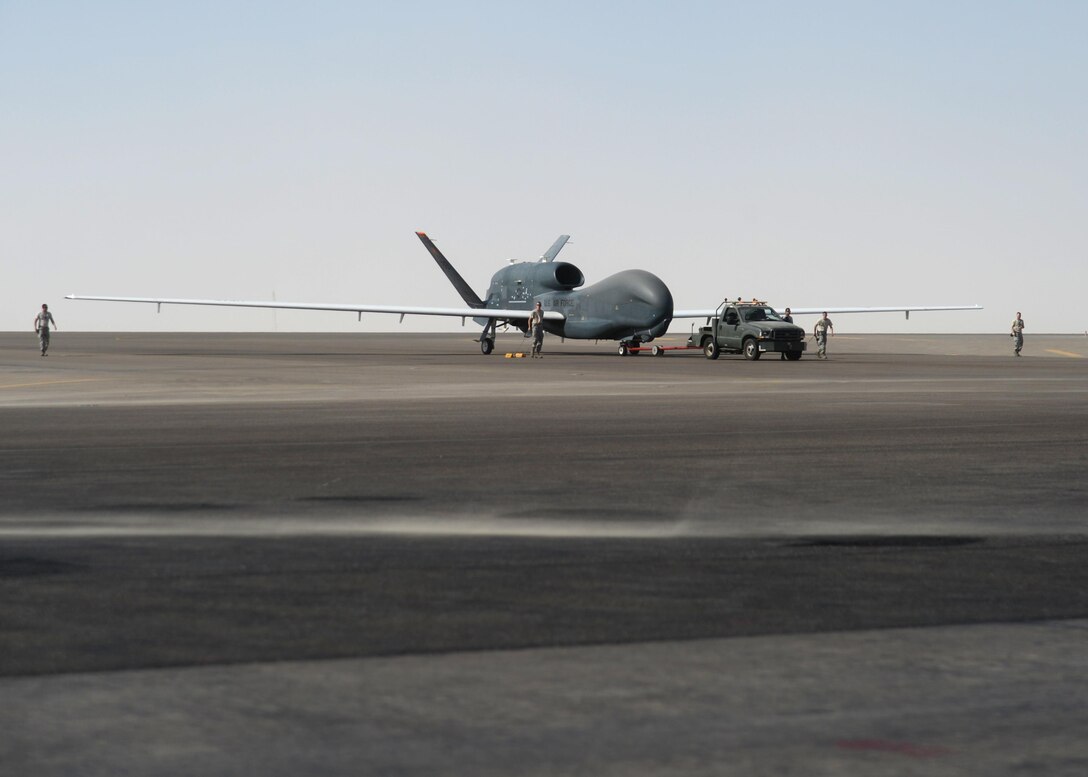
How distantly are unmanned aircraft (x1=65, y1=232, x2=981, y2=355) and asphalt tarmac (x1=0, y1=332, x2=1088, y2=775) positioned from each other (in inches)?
1678

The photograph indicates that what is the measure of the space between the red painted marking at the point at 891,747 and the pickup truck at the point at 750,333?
4690cm

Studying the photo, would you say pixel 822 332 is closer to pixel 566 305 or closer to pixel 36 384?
pixel 566 305

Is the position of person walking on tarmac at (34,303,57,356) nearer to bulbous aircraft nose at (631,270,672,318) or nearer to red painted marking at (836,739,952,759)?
bulbous aircraft nose at (631,270,672,318)

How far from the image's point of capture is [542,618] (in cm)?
677

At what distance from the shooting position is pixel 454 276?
69.4 meters

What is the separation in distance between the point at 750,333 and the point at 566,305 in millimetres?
11338

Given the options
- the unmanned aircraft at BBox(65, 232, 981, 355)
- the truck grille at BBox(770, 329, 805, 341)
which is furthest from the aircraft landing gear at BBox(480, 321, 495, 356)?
the truck grille at BBox(770, 329, 805, 341)

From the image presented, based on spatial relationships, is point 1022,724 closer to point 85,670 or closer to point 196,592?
point 85,670

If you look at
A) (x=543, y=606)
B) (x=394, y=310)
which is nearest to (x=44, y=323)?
(x=394, y=310)

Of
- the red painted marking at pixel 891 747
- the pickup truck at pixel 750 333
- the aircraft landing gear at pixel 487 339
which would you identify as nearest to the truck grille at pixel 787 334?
the pickup truck at pixel 750 333

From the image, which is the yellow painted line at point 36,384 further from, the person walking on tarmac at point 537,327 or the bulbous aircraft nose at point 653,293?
the bulbous aircraft nose at point 653,293

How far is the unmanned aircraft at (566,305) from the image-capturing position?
59562mm

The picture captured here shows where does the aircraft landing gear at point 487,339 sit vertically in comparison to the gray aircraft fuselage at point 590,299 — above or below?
below

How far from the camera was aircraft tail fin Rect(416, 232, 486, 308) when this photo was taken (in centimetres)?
6844
